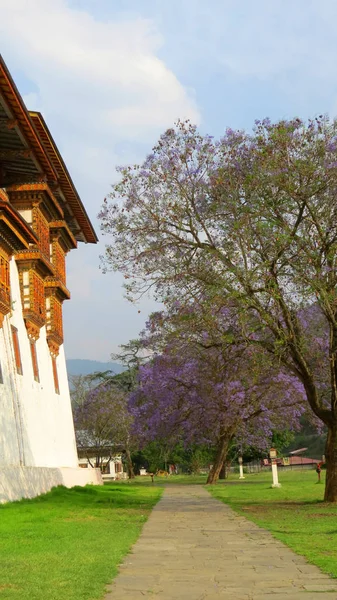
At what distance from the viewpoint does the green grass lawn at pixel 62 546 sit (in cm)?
782

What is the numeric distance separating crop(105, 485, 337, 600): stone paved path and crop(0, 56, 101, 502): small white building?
860cm

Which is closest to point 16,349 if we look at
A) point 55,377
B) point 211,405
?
point 55,377

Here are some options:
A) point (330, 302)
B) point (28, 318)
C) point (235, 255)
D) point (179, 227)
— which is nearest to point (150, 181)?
point (179, 227)

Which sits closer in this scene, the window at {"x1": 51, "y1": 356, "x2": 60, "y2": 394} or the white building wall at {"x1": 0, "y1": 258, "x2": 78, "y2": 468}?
the white building wall at {"x1": 0, "y1": 258, "x2": 78, "y2": 468}

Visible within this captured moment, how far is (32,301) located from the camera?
89.7 ft

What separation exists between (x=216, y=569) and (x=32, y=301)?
62.4ft

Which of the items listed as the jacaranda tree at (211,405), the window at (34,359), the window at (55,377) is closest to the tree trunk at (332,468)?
the jacaranda tree at (211,405)

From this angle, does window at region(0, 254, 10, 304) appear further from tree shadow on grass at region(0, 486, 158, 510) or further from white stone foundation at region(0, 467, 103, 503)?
tree shadow on grass at region(0, 486, 158, 510)

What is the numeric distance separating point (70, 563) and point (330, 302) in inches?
451

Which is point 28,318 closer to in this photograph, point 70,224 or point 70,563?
point 70,224

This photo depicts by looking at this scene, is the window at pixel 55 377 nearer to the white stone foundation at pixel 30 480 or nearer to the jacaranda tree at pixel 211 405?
the white stone foundation at pixel 30 480

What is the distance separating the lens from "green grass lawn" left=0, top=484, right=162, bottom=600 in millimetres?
7820

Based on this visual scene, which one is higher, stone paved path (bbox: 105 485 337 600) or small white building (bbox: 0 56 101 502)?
small white building (bbox: 0 56 101 502)

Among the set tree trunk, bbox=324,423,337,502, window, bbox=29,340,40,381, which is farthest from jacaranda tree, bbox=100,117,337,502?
window, bbox=29,340,40,381
